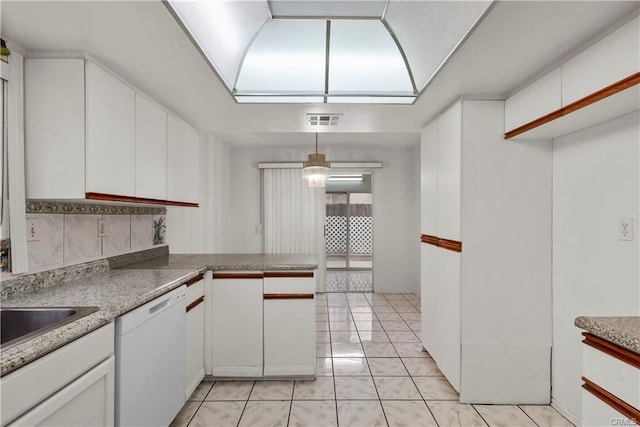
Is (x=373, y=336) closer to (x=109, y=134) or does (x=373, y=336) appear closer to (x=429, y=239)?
(x=429, y=239)

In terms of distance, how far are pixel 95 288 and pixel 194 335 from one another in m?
0.82

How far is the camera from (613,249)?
1791 mm

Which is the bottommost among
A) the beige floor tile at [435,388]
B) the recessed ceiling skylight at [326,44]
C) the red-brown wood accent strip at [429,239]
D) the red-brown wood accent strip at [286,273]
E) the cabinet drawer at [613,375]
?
the beige floor tile at [435,388]

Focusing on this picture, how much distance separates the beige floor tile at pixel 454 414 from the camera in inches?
82.4

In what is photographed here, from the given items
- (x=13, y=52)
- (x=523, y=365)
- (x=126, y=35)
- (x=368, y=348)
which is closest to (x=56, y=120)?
(x=13, y=52)

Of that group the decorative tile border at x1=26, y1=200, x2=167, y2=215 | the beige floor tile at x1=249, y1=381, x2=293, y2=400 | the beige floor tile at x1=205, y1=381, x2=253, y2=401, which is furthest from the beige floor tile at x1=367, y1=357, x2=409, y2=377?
the decorative tile border at x1=26, y1=200, x2=167, y2=215

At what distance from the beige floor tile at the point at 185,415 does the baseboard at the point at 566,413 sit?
2.51m

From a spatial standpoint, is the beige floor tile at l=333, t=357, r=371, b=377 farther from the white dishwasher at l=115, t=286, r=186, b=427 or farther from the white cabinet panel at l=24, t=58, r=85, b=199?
the white cabinet panel at l=24, t=58, r=85, b=199

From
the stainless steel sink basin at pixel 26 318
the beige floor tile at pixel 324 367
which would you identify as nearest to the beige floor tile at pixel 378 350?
the beige floor tile at pixel 324 367

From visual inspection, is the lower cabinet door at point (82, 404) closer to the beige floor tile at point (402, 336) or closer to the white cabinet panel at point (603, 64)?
the white cabinet panel at point (603, 64)

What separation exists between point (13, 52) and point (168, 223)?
1.98m

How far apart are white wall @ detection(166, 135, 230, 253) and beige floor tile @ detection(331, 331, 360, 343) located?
6.42ft

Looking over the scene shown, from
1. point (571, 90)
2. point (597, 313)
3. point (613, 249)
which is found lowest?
point (597, 313)

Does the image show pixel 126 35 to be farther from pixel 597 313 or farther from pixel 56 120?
pixel 597 313
